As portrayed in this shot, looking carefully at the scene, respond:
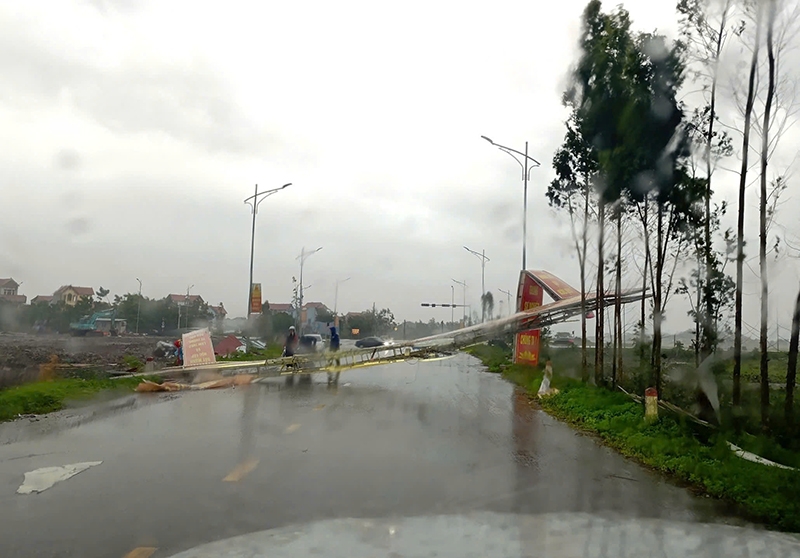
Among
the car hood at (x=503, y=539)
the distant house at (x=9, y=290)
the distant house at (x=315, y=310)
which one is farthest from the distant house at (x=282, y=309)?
the car hood at (x=503, y=539)

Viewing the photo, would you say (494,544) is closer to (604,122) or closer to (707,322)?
(707,322)

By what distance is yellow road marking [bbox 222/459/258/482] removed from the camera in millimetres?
8836

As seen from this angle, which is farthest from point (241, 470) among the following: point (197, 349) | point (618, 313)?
point (197, 349)

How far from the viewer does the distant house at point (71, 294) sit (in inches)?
1890

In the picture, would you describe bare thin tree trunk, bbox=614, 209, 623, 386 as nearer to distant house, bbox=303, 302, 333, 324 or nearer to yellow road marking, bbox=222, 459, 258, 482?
yellow road marking, bbox=222, 459, 258, 482

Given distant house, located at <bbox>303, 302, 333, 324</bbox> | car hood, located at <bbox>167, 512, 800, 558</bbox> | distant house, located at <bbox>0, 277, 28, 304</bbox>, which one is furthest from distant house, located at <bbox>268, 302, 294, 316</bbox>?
car hood, located at <bbox>167, 512, 800, 558</bbox>

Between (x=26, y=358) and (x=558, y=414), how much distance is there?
19325 millimetres

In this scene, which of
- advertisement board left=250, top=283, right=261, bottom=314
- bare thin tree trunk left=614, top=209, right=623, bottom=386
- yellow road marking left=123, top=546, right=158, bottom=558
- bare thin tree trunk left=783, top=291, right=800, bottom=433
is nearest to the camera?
yellow road marking left=123, top=546, right=158, bottom=558

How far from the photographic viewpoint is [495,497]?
8227 millimetres

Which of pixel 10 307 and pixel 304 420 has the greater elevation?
pixel 10 307

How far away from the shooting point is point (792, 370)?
11414mm

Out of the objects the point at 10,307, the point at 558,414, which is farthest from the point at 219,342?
the point at 558,414

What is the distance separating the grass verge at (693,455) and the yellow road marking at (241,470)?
222 inches

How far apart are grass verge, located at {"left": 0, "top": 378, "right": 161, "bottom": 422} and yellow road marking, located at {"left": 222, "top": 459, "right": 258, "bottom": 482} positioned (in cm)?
715
